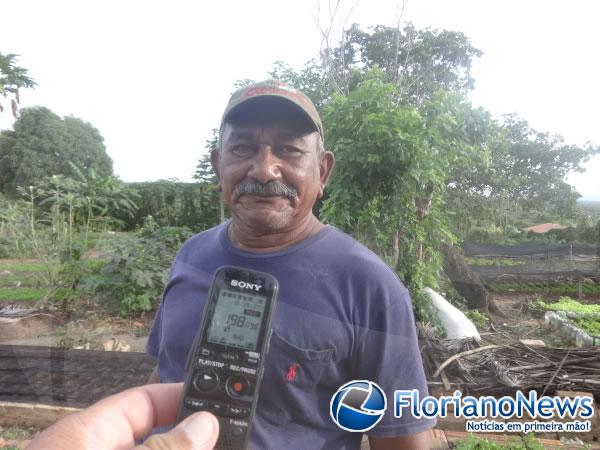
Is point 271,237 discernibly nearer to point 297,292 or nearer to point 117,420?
point 297,292

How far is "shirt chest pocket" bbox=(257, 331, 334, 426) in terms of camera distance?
2.93 ft

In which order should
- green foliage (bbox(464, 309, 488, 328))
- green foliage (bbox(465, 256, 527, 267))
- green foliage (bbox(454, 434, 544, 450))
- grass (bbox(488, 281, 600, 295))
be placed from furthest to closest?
green foliage (bbox(465, 256, 527, 267)) → grass (bbox(488, 281, 600, 295)) → green foliage (bbox(464, 309, 488, 328)) → green foliage (bbox(454, 434, 544, 450))

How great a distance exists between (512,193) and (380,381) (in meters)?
9.36

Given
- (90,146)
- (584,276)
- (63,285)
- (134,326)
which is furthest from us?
(584,276)

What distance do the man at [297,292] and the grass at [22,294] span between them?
470 centimetres

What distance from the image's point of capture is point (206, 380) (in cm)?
76

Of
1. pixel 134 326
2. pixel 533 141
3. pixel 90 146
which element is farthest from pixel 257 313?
pixel 533 141

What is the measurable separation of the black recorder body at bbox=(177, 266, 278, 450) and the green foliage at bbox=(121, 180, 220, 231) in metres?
5.26

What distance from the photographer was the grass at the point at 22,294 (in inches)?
193

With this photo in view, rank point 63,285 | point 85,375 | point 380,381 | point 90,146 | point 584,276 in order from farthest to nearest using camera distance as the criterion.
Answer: point 584,276 < point 90,146 < point 63,285 < point 85,375 < point 380,381

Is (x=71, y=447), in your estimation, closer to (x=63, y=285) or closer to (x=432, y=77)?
(x=63, y=285)

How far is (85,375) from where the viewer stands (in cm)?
268

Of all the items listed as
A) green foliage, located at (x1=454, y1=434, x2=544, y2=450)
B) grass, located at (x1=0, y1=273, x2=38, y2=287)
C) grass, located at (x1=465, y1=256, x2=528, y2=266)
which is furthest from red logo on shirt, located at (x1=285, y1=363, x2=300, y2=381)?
grass, located at (x1=465, y1=256, x2=528, y2=266)

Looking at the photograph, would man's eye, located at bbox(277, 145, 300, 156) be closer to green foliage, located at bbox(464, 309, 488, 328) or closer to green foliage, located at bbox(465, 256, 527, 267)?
green foliage, located at bbox(464, 309, 488, 328)
